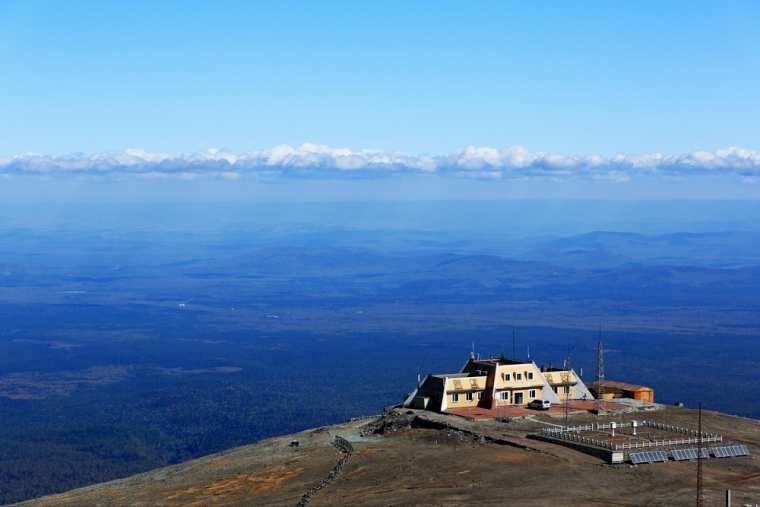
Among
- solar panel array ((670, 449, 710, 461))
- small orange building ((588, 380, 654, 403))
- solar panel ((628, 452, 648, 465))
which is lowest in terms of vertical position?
small orange building ((588, 380, 654, 403))

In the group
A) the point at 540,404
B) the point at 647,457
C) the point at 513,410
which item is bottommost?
the point at 513,410

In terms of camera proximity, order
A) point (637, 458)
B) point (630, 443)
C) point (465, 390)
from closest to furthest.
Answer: point (637, 458) → point (630, 443) → point (465, 390)

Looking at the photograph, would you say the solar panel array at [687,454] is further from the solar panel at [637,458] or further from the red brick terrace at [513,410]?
the red brick terrace at [513,410]

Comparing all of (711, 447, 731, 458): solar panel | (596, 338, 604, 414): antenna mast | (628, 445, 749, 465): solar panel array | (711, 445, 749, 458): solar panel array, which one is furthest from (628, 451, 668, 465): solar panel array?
(596, 338, 604, 414): antenna mast

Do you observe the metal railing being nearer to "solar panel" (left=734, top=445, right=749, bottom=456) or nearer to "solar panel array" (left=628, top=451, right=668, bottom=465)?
"solar panel array" (left=628, top=451, right=668, bottom=465)

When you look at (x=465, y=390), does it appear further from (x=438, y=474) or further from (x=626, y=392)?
(x=438, y=474)

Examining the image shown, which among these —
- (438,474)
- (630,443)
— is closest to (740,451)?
(630,443)

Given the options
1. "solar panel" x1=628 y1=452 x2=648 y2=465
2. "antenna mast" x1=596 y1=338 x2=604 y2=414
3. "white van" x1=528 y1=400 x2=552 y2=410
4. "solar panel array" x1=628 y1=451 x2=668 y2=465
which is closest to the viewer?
"solar panel" x1=628 y1=452 x2=648 y2=465
